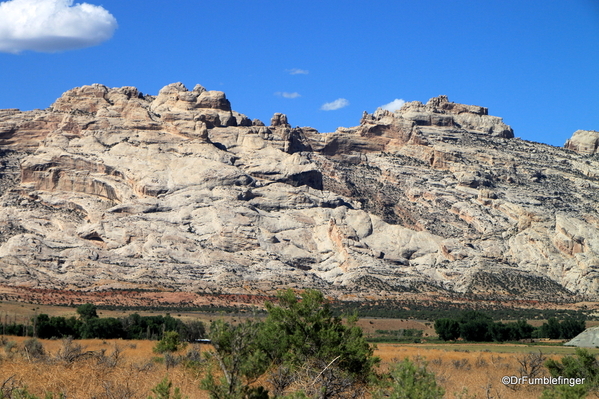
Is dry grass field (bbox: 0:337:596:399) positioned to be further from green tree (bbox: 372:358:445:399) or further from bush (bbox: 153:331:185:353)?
green tree (bbox: 372:358:445:399)

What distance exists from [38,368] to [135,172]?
329 feet

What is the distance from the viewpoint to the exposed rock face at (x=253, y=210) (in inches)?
4122

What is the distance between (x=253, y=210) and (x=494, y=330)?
56872mm

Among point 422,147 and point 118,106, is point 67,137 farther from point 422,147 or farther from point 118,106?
point 422,147

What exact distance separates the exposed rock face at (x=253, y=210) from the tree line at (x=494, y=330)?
32.2 meters

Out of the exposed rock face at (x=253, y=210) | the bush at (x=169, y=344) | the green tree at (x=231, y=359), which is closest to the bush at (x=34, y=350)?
the bush at (x=169, y=344)

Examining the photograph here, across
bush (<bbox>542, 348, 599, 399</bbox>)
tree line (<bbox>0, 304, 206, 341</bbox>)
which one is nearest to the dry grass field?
bush (<bbox>542, 348, 599, 399</bbox>)

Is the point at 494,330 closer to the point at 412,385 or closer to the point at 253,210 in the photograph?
the point at 412,385

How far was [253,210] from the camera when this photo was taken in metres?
118

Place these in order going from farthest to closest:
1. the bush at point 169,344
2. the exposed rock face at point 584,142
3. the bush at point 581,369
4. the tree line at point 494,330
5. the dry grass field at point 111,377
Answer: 1. the exposed rock face at point 584,142
2. the tree line at point 494,330
3. the bush at point 169,344
4. the bush at point 581,369
5. the dry grass field at point 111,377

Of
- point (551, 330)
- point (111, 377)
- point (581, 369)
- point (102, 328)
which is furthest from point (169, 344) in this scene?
point (551, 330)

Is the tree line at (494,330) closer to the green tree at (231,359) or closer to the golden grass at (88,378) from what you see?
the golden grass at (88,378)

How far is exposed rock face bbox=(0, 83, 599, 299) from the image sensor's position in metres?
105

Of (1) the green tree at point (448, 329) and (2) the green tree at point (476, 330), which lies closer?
(2) the green tree at point (476, 330)
